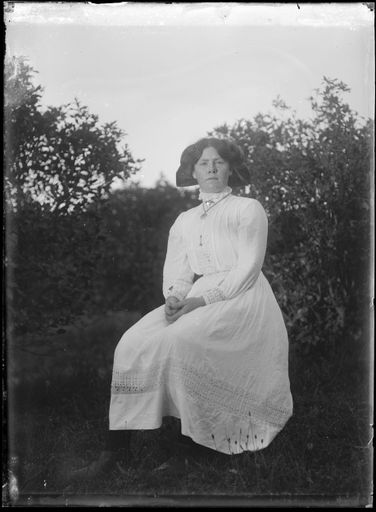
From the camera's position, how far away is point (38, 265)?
3322 mm

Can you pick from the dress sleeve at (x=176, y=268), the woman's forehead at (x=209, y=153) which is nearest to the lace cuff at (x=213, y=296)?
the dress sleeve at (x=176, y=268)

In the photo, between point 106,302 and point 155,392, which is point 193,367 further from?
point 106,302

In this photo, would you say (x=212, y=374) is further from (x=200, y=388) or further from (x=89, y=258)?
(x=89, y=258)

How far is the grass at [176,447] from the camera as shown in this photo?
3086 mm

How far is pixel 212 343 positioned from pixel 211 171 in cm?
81

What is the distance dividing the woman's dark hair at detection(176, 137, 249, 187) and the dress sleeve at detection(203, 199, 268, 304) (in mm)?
156

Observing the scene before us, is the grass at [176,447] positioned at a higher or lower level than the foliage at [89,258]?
lower

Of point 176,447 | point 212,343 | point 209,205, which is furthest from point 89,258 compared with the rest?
point 176,447

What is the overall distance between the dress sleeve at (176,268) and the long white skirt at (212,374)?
7 centimetres

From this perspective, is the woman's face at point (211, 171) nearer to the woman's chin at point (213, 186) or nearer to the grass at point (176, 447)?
the woman's chin at point (213, 186)

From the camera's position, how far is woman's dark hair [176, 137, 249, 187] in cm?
321

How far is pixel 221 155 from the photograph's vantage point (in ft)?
10.6

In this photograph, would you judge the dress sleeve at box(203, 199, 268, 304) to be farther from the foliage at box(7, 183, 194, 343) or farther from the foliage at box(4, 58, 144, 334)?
the foliage at box(4, 58, 144, 334)

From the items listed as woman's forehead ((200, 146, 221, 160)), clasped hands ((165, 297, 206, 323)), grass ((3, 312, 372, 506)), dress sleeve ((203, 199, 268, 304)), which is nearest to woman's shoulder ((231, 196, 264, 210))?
dress sleeve ((203, 199, 268, 304))
